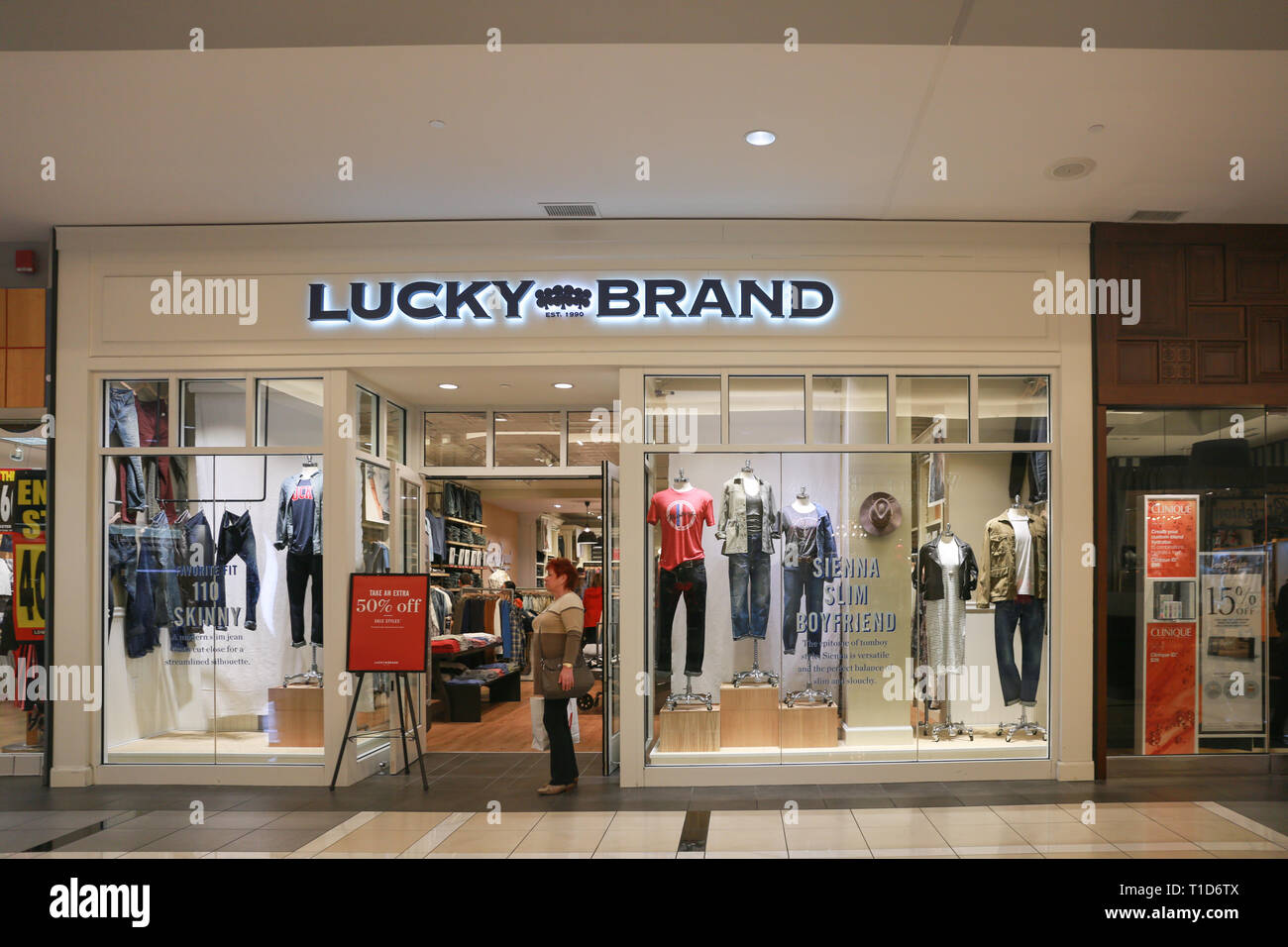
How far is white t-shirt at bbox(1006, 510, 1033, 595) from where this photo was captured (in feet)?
21.0

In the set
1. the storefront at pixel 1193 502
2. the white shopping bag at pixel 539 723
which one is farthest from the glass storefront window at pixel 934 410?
the white shopping bag at pixel 539 723

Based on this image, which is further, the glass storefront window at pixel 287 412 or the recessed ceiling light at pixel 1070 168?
the glass storefront window at pixel 287 412

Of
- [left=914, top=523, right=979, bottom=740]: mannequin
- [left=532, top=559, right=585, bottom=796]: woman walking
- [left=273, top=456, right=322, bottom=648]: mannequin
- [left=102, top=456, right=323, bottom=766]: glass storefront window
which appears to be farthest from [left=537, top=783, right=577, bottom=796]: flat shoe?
[left=914, top=523, right=979, bottom=740]: mannequin

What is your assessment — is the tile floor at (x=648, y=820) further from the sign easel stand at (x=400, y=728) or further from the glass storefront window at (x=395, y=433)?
the glass storefront window at (x=395, y=433)

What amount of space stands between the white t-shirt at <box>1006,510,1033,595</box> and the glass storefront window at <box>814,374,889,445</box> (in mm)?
1040

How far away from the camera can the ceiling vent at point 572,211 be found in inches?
240

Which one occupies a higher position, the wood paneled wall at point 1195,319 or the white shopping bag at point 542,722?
the wood paneled wall at point 1195,319

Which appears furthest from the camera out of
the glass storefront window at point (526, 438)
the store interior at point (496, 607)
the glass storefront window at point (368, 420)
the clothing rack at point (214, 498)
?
the store interior at point (496, 607)

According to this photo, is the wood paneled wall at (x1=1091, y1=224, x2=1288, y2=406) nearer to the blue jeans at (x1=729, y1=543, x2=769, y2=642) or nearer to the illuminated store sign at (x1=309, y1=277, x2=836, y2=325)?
the illuminated store sign at (x1=309, y1=277, x2=836, y2=325)

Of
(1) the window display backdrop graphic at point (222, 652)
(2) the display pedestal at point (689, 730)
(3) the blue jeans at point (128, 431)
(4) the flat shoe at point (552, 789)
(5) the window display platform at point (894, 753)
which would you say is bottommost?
(4) the flat shoe at point (552, 789)

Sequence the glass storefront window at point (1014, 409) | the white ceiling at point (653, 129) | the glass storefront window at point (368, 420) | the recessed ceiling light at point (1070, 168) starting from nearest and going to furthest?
1. the white ceiling at point (653, 129)
2. the recessed ceiling light at point (1070, 168)
3. the glass storefront window at point (1014, 409)
4. the glass storefront window at point (368, 420)

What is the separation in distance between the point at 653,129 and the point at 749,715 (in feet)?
12.1

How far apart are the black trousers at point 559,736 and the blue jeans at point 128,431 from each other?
3104 mm
